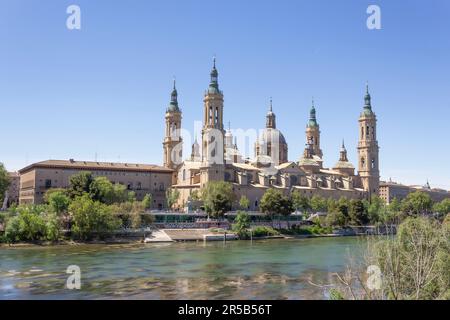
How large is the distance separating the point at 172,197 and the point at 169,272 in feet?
192

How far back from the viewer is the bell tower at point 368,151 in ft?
417

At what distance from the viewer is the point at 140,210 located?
73875 mm

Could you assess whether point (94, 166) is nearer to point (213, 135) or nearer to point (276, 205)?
point (213, 135)

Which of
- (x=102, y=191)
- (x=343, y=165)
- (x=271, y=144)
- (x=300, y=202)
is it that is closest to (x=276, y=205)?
(x=300, y=202)

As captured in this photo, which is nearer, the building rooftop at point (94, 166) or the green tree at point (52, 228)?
the green tree at point (52, 228)

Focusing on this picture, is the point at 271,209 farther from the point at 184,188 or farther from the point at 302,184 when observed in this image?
the point at 302,184

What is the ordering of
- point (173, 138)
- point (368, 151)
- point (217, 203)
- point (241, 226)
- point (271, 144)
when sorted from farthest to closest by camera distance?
point (368, 151) < point (271, 144) < point (173, 138) < point (217, 203) < point (241, 226)

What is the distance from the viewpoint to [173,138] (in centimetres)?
11444

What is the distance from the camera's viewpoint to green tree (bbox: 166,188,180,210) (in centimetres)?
9719

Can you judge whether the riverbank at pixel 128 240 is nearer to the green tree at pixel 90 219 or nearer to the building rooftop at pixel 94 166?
the green tree at pixel 90 219

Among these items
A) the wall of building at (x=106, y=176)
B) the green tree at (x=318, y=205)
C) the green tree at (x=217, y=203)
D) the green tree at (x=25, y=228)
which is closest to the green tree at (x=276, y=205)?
the green tree at (x=217, y=203)

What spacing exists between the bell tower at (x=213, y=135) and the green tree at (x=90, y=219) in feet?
103

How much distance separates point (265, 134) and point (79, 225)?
68005 millimetres
